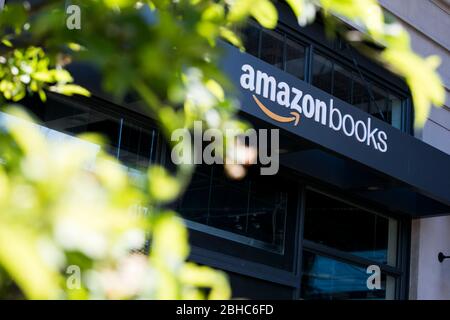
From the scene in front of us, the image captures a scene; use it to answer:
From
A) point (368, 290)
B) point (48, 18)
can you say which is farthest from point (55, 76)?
point (368, 290)

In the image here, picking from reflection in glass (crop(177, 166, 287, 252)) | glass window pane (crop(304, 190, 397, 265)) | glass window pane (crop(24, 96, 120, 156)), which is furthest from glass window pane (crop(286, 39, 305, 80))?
glass window pane (crop(24, 96, 120, 156))

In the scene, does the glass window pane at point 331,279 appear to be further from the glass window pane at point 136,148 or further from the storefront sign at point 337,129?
the glass window pane at point 136,148

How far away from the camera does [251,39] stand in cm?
776

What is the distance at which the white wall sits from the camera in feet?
31.6

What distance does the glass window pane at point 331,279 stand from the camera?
8.33 m

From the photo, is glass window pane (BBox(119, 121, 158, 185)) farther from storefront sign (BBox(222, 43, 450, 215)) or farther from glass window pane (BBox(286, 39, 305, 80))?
glass window pane (BBox(286, 39, 305, 80))

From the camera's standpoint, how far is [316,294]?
8.31 metres

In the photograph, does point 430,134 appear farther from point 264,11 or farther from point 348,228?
point 264,11

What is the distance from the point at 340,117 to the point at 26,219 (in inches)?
277

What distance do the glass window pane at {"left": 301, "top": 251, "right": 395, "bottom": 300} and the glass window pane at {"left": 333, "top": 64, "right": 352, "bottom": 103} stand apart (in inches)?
72.1

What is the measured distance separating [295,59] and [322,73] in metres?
0.50

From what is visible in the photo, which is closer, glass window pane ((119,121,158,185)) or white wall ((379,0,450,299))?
glass window pane ((119,121,158,185))

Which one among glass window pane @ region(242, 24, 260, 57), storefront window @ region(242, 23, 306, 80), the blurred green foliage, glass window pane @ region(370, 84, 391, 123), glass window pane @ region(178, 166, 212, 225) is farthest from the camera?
glass window pane @ region(370, 84, 391, 123)
